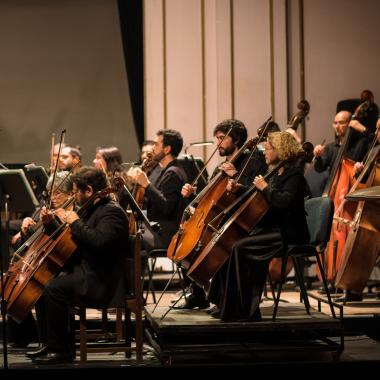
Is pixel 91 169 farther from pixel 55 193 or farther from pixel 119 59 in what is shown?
pixel 119 59

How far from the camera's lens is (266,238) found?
15.4ft

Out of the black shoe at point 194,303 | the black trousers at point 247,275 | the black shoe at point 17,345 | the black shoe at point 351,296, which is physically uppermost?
the black trousers at point 247,275

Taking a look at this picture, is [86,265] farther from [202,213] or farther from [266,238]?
[266,238]

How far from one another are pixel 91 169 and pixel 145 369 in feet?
3.55

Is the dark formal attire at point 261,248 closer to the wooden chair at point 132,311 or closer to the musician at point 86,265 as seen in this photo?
the wooden chair at point 132,311

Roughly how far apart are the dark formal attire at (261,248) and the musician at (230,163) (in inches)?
11.7

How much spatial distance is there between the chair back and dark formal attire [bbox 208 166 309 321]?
0.18 metres

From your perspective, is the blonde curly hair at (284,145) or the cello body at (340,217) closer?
the blonde curly hair at (284,145)

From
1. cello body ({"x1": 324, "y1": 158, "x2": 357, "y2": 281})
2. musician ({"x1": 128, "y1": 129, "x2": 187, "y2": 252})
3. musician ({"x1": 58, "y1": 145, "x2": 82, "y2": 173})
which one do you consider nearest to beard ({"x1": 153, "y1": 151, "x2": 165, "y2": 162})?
musician ({"x1": 128, "y1": 129, "x2": 187, "y2": 252})

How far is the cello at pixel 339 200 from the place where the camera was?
5969mm

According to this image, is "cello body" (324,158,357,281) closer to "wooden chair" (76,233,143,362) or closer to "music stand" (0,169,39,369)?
"wooden chair" (76,233,143,362)

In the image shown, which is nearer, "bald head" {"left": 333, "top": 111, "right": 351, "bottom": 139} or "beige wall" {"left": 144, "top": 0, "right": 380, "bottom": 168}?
"bald head" {"left": 333, "top": 111, "right": 351, "bottom": 139}

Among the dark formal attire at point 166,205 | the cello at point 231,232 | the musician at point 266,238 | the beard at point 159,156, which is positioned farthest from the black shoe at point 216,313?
the beard at point 159,156

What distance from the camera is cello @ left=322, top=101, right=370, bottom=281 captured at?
5.97 meters
